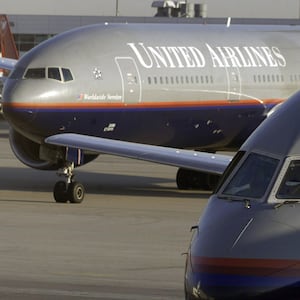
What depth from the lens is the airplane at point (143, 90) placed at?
953 inches

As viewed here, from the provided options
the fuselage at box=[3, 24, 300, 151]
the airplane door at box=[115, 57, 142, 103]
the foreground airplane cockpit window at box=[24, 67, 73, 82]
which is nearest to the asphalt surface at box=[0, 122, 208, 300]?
the fuselage at box=[3, 24, 300, 151]

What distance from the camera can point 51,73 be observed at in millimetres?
24875

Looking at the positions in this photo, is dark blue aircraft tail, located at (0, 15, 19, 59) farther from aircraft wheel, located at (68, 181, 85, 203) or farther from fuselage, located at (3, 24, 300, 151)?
aircraft wheel, located at (68, 181, 85, 203)

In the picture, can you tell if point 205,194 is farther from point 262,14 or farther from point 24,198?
point 262,14

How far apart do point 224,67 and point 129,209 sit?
5713 mm

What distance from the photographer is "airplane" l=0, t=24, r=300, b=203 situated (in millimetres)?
24219

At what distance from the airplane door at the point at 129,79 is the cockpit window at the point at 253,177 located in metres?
15.5

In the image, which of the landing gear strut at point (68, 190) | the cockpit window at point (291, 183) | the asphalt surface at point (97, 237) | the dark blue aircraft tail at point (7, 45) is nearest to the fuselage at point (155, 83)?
the landing gear strut at point (68, 190)

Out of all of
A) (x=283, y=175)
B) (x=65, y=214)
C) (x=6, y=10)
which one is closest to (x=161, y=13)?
(x=6, y=10)

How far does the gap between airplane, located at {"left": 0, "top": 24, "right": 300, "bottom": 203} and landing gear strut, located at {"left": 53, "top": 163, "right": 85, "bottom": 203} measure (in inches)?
0.7

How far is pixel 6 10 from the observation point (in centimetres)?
9462

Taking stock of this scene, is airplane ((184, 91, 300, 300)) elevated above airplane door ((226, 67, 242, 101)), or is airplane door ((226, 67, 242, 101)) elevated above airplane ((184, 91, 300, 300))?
airplane ((184, 91, 300, 300))

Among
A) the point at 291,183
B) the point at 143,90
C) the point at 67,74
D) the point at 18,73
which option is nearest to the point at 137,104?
the point at 143,90

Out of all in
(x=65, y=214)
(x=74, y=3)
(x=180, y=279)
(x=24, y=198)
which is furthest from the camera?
(x=74, y=3)
